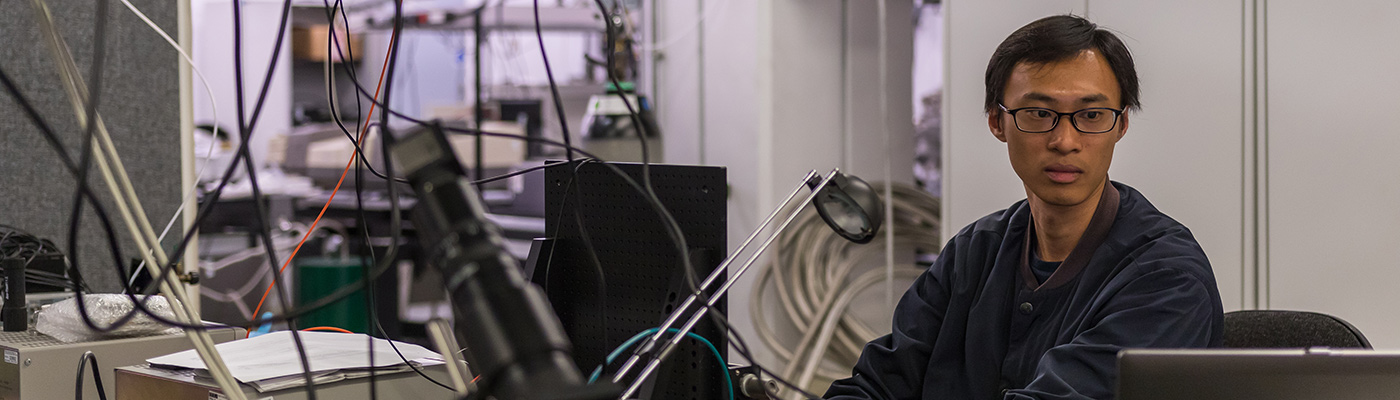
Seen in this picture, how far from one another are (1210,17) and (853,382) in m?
1.12

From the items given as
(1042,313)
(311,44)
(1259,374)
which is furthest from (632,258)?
(311,44)

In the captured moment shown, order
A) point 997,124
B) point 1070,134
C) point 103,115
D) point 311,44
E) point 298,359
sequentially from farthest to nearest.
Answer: point 311,44
point 103,115
point 997,124
point 1070,134
point 298,359

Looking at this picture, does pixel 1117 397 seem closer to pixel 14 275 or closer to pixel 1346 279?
pixel 14 275

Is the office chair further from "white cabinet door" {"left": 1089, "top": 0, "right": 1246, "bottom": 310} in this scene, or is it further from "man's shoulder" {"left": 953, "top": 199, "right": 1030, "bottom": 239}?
"white cabinet door" {"left": 1089, "top": 0, "right": 1246, "bottom": 310}

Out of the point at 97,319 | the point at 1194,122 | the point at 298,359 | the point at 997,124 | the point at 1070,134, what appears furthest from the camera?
the point at 1194,122

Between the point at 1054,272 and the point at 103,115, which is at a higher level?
the point at 103,115

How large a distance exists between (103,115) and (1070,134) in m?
1.57

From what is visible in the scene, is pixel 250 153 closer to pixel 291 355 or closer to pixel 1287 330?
pixel 291 355

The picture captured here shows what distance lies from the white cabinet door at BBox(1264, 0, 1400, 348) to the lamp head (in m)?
1.18

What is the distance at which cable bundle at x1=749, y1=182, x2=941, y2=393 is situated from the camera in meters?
3.18

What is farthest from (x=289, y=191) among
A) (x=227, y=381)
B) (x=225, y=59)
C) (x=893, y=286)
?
(x=227, y=381)

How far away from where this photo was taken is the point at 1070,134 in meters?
1.42

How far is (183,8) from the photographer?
1.96m

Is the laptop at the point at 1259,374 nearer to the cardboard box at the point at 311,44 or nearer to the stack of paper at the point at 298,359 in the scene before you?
the stack of paper at the point at 298,359
